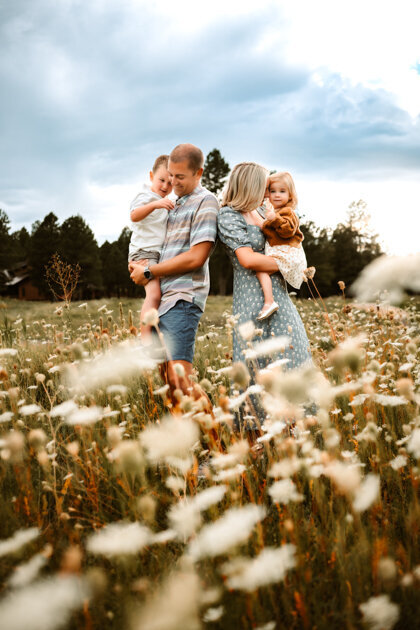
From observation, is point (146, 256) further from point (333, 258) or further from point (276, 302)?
point (333, 258)

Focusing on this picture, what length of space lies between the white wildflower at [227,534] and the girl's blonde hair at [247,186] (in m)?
2.15

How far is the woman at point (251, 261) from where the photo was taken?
3.01 meters

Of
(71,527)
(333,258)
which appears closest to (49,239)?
(333,258)

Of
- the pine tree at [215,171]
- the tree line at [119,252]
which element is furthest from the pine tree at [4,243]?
the pine tree at [215,171]

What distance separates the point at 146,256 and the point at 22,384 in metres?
2.04

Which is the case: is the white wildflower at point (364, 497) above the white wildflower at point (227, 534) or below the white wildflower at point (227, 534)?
above

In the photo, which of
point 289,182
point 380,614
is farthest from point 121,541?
point 289,182

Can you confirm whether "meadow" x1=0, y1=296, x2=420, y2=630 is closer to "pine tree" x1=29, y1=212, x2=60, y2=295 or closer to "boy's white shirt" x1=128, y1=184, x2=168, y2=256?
"boy's white shirt" x1=128, y1=184, x2=168, y2=256

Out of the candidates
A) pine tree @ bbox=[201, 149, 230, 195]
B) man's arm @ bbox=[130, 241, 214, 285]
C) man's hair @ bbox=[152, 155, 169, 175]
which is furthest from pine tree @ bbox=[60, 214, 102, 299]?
man's arm @ bbox=[130, 241, 214, 285]

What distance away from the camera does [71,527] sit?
201 centimetres

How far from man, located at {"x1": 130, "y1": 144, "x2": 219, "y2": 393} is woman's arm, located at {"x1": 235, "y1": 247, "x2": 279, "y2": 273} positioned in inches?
9.2

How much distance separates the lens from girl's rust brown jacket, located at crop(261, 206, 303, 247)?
302 centimetres

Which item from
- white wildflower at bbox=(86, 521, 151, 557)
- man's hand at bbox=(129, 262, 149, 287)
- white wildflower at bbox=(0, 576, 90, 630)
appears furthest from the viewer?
man's hand at bbox=(129, 262, 149, 287)

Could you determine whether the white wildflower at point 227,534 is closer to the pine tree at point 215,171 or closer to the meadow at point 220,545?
the meadow at point 220,545
